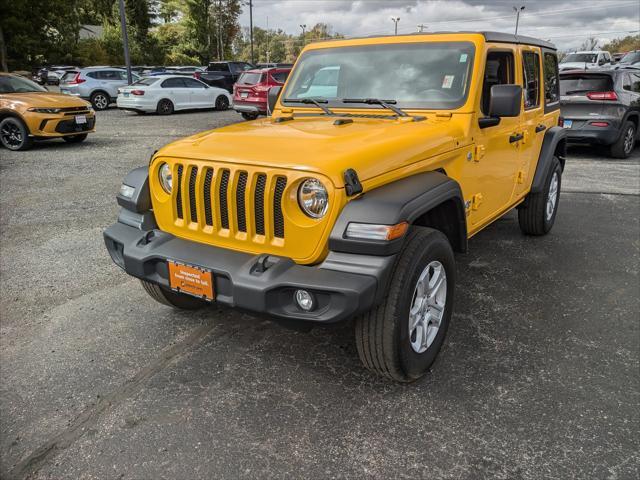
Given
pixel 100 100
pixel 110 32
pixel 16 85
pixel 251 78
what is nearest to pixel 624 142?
pixel 251 78

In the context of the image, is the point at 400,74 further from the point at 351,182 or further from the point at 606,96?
the point at 606,96

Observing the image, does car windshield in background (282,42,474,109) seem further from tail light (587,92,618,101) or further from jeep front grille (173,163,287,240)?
tail light (587,92,618,101)

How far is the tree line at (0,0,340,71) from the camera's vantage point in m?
39.3

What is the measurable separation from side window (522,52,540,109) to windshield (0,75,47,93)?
34.0 ft

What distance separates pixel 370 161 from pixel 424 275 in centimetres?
69

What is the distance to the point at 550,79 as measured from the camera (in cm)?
518

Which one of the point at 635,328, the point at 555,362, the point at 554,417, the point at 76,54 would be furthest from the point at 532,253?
the point at 76,54

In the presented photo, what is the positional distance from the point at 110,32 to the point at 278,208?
4879 cm

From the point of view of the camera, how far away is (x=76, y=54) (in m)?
42.5

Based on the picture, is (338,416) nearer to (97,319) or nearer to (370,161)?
(370,161)

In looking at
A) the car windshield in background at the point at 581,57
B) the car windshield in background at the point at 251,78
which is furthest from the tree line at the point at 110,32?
the car windshield in background at the point at 581,57

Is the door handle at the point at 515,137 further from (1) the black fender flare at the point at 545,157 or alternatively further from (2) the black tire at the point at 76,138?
(2) the black tire at the point at 76,138

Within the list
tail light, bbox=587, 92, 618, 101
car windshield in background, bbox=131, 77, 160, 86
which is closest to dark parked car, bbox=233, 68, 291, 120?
car windshield in background, bbox=131, 77, 160, 86

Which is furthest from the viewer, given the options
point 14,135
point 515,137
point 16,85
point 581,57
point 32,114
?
point 581,57
